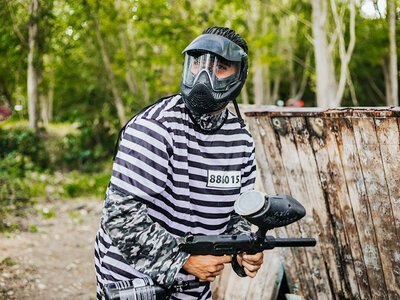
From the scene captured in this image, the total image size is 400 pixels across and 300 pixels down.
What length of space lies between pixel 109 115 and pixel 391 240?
1400cm

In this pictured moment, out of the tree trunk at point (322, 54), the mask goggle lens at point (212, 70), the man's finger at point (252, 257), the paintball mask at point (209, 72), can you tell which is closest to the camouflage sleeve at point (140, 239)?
the man's finger at point (252, 257)

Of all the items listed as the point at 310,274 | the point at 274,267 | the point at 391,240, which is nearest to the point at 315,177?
the point at 391,240

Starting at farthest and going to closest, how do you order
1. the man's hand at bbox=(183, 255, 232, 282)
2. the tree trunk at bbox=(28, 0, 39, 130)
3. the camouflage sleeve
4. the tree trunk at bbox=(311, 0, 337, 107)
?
the tree trunk at bbox=(28, 0, 39, 130) < the tree trunk at bbox=(311, 0, 337, 107) < the man's hand at bbox=(183, 255, 232, 282) < the camouflage sleeve

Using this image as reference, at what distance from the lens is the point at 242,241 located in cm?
182

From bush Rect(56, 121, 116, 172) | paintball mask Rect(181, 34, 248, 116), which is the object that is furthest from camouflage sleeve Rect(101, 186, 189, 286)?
bush Rect(56, 121, 116, 172)

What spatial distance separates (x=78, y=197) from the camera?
32.4 feet

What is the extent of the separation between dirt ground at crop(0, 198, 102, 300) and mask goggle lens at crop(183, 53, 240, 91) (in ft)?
13.1

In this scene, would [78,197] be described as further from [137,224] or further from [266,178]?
[137,224]

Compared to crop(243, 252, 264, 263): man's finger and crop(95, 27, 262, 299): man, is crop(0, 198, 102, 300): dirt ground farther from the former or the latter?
crop(243, 252, 264, 263): man's finger

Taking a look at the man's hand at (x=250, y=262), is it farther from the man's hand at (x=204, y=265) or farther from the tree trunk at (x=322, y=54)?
the tree trunk at (x=322, y=54)

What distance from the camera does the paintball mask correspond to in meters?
1.87

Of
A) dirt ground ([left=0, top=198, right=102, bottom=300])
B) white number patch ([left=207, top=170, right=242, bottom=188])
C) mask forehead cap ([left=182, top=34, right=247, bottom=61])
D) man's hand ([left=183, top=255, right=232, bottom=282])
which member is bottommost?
dirt ground ([left=0, top=198, right=102, bottom=300])

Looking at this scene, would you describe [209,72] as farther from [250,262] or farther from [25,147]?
[25,147]

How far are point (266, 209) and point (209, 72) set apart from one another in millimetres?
727
